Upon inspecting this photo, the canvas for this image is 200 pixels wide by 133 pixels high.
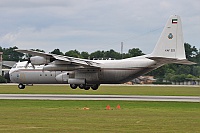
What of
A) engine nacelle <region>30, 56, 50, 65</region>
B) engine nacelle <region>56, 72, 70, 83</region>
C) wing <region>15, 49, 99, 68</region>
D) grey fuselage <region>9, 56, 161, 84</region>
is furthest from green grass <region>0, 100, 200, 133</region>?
engine nacelle <region>56, 72, 70, 83</region>

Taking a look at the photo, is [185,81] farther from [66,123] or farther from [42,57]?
[66,123]

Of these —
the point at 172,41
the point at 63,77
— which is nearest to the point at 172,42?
the point at 172,41

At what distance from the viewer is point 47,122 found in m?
27.0

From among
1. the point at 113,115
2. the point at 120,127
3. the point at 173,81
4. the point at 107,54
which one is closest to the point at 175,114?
the point at 113,115

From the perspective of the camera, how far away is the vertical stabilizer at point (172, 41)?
2366 inches

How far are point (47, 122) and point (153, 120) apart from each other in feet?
18.3

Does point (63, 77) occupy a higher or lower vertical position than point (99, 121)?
higher

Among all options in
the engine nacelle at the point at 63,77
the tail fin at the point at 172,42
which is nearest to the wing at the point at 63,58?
the engine nacelle at the point at 63,77

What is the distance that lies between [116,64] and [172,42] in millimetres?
6816

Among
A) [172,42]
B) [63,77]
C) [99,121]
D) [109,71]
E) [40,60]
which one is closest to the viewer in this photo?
[99,121]

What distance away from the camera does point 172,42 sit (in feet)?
199

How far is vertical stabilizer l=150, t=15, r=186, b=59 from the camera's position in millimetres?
60106

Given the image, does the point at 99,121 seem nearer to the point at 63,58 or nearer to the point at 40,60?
the point at 40,60

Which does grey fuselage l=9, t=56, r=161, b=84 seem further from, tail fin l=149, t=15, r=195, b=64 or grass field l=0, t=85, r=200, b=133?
grass field l=0, t=85, r=200, b=133
